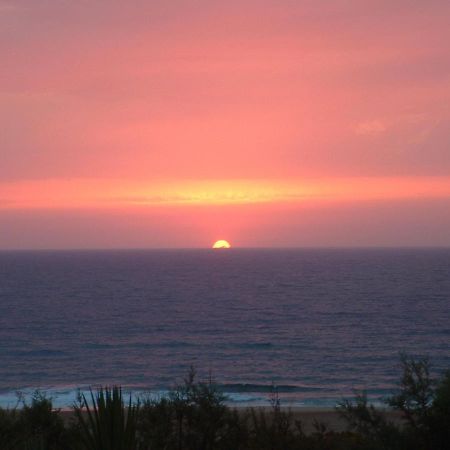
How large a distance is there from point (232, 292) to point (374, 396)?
180 ft

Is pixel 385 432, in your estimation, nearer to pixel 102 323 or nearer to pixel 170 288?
pixel 102 323

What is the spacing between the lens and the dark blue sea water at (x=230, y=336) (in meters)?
35.2

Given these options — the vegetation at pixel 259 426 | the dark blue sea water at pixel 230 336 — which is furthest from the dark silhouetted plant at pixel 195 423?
the dark blue sea water at pixel 230 336

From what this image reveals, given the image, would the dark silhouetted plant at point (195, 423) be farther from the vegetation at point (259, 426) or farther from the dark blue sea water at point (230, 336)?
the dark blue sea water at point (230, 336)

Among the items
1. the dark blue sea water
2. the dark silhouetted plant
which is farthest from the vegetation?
the dark blue sea water

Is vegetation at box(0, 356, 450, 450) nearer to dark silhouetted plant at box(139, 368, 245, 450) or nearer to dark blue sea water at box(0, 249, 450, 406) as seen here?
dark silhouetted plant at box(139, 368, 245, 450)

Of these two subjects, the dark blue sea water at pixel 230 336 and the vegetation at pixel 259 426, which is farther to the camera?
the dark blue sea water at pixel 230 336

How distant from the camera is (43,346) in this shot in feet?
153

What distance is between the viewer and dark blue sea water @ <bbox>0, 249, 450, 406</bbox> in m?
35.2

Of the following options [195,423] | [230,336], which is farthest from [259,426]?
[230,336]

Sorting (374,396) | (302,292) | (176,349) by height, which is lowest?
(374,396)

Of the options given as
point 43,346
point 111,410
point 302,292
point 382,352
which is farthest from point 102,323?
point 111,410

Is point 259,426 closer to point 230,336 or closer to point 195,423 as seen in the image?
point 195,423

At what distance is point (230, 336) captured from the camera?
49969mm
